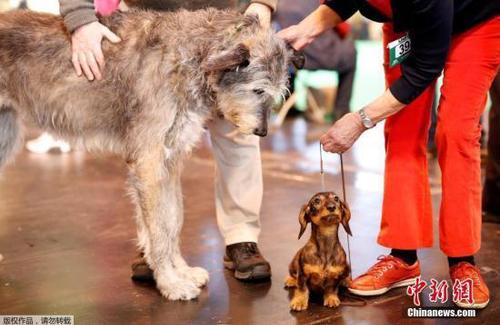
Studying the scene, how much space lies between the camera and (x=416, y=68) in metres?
2.70

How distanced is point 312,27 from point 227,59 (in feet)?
1.82

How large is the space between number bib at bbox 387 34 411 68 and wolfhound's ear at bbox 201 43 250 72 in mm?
548

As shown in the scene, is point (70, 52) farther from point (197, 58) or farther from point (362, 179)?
point (362, 179)

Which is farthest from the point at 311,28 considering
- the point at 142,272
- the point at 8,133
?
the point at 8,133

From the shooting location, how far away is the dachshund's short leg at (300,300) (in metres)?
2.85

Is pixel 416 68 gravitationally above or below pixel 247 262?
above

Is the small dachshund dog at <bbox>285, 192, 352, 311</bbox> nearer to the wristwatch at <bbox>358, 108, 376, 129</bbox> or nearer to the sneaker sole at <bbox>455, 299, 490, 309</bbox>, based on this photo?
the wristwatch at <bbox>358, 108, 376, 129</bbox>

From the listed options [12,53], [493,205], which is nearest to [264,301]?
[12,53]

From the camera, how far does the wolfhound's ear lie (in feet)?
8.98

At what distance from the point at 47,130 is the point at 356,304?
1.52 metres

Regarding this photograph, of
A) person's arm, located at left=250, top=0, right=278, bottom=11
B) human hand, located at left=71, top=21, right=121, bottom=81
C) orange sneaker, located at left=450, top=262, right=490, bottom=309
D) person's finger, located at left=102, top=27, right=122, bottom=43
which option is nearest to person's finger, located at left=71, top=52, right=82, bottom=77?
human hand, located at left=71, top=21, right=121, bottom=81

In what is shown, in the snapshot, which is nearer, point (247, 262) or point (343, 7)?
point (343, 7)

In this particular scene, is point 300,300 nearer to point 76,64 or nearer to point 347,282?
point 347,282

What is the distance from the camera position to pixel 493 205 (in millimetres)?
4285
